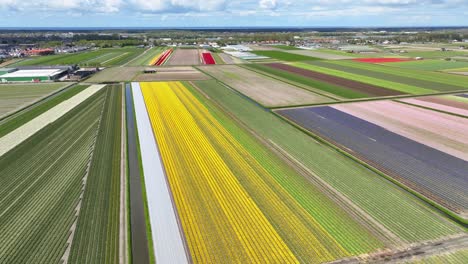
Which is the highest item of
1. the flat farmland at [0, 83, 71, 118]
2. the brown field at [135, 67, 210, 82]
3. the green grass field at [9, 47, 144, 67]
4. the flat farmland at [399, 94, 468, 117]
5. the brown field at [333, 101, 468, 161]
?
the green grass field at [9, 47, 144, 67]

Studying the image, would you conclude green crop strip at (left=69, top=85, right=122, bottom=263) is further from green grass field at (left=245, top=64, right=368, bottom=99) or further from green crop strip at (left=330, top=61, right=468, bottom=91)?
green crop strip at (left=330, top=61, right=468, bottom=91)

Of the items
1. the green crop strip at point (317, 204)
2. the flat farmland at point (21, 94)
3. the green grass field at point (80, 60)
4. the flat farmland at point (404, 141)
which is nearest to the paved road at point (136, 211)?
the green crop strip at point (317, 204)

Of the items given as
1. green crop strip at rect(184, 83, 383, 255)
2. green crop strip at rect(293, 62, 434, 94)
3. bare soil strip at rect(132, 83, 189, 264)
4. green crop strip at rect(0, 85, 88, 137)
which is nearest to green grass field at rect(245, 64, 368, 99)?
green crop strip at rect(293, 62, 434, 94)

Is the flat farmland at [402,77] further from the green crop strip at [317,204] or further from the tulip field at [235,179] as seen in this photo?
the green crop strip at [317,204]

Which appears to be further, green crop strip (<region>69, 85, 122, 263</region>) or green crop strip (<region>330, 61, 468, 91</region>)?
green crop strip (<region>330, 61, 468, 91</region>)

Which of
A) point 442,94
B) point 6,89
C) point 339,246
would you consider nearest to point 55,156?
point 339,246

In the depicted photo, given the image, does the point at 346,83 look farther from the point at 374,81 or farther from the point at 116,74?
the point at 116,74

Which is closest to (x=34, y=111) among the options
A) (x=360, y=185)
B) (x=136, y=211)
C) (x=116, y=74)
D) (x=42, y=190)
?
(x=42, y=190)

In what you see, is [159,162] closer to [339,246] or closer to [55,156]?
[55,156]
